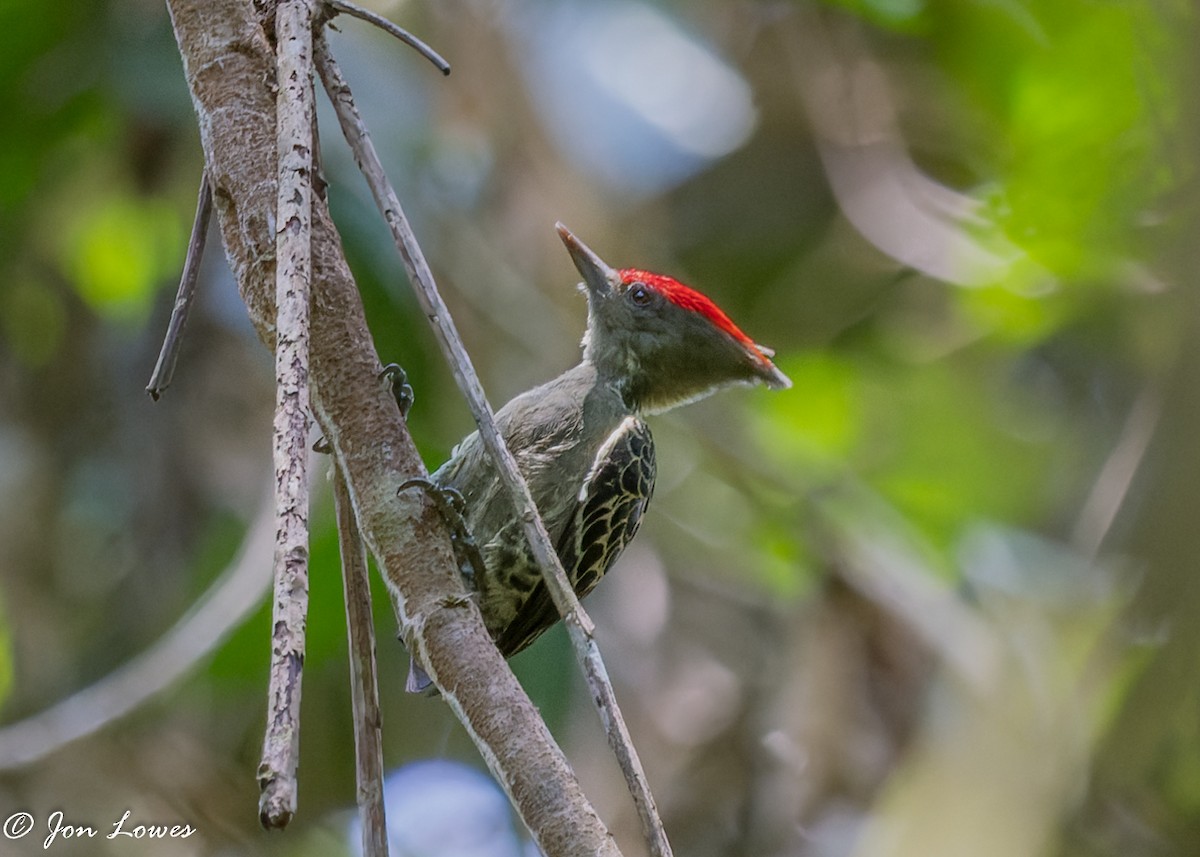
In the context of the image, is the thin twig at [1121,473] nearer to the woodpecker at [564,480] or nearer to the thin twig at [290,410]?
the woodpecker at [564,480]

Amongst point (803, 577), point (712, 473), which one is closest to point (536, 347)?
point (712, 473)

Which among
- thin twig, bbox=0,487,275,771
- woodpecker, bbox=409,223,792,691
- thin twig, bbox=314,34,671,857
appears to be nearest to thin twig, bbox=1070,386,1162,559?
woodpecker, bbox=409,223,792,691

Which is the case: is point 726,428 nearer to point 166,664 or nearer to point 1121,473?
point 1121,473

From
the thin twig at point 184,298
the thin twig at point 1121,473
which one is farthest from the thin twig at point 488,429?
the thin twig at point 1121,473

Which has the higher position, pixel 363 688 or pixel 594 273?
pixel 363 688

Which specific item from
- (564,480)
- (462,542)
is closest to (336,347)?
(462,542)

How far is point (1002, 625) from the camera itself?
17.0 ft

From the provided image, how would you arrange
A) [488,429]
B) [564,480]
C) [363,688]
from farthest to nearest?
[564,480]
[363,688]
[488,429]

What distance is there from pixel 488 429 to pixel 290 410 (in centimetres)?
43

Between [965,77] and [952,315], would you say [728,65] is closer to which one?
[965,77]

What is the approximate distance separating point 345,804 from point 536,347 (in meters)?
2.01

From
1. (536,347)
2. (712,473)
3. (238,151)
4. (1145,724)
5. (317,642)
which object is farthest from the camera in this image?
(712,473)

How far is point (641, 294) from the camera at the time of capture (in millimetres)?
4266

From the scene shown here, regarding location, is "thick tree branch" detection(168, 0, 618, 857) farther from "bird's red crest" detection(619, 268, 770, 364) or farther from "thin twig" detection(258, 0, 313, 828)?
"bird's red crest" detection(619, 268, 770, 364)
